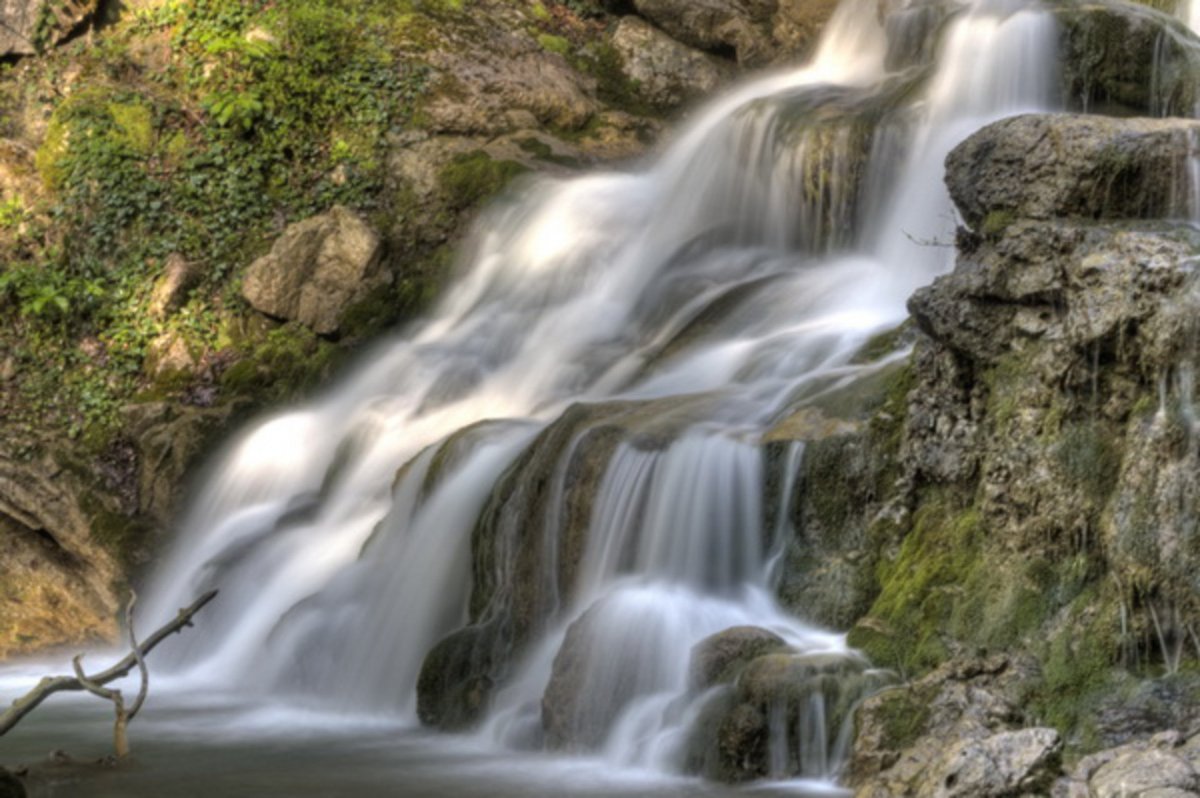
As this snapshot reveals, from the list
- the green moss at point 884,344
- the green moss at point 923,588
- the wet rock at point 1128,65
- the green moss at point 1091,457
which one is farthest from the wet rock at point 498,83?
the green moss at point 1091,457

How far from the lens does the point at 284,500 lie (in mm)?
12555

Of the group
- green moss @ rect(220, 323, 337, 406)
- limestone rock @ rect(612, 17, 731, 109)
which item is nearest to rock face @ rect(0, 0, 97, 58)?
green moss @ rect(220, 323, 337, 406)

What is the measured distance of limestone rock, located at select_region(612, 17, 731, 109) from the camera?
1730cm

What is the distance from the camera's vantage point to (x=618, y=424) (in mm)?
9344

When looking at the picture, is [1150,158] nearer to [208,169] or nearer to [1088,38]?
[1088,38]

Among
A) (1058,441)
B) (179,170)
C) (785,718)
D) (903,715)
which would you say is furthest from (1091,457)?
(179,170)

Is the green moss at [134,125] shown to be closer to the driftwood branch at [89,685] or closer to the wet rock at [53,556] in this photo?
the wet rock at [53,556]

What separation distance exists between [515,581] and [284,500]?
378 cm

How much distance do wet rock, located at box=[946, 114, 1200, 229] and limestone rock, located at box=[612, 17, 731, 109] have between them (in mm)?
8842

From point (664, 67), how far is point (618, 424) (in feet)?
29.6

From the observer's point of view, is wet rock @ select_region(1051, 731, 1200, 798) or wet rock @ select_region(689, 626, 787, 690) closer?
wet rock @ select_region(1051, 731, 1200, 798)

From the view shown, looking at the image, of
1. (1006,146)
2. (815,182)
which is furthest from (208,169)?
(1006,146)

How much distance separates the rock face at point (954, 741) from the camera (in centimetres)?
568

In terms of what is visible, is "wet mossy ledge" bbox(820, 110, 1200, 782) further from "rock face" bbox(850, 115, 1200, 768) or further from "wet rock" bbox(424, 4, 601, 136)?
"wet rock" bbox(424, 4, 601, 136)
